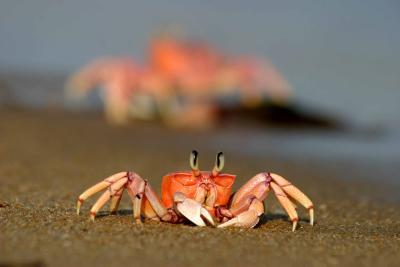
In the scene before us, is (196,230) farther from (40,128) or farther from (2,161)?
(40,128)

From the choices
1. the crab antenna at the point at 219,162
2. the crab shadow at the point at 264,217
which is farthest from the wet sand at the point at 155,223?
the crab antenna at the point at 219,162

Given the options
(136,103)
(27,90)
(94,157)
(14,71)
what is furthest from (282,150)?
(14,71)

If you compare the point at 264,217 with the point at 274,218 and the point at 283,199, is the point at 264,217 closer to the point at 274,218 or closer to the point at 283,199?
the point at 274,218

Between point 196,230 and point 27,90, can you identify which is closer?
point 196,230

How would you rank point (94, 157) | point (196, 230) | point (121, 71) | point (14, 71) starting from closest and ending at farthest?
1. point (196, 230)
2. point (94, 157)
3. point (121, 71)
4. point (14, 71)

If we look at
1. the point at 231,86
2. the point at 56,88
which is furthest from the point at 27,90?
the point at 231,86

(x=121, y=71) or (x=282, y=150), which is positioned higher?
(x=121, y=71)

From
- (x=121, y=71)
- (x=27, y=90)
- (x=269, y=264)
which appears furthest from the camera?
(x=27, y=90)
